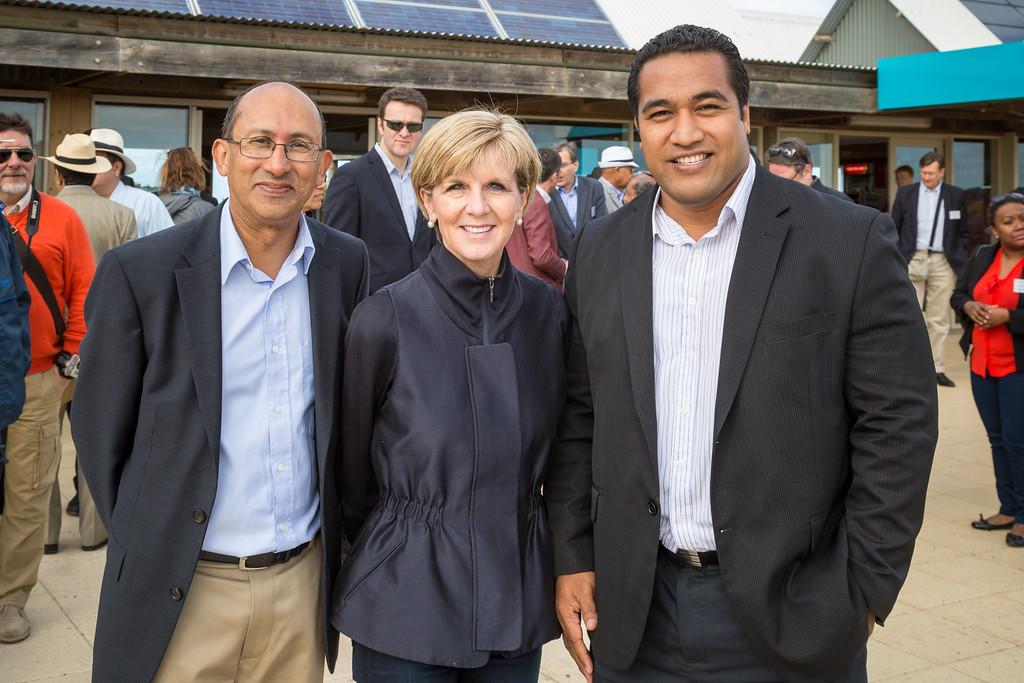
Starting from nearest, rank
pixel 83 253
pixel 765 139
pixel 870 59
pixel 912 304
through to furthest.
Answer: pixel 912 304 → pixel 83 253 → pixel 765 139 → pixel 870 59

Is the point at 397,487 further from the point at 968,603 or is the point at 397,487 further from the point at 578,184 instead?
the point at 578,184

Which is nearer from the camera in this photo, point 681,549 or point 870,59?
point 681,549

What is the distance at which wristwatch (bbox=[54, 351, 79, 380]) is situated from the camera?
513 centimetres

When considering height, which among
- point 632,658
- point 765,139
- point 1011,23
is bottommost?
point 632,658

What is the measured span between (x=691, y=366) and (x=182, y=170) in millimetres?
6087

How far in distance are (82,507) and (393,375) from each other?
164 inches

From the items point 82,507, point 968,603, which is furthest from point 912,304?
point 82,507

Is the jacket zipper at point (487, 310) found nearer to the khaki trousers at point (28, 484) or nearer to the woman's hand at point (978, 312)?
the khaki trousers at point (28, 484)

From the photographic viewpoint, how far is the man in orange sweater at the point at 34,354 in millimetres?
4887

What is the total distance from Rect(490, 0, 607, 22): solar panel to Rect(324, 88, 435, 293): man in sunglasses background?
22.3ft

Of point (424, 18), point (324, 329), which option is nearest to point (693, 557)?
point (324, 329)

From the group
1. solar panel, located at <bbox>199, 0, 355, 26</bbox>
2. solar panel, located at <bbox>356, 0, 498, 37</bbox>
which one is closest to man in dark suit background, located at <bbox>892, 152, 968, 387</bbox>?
solar panel, located at <bbox>356, 0, 498, 37</bbox>

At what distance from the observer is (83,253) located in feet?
17.4

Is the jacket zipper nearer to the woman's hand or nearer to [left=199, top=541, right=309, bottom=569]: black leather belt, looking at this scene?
[left=199, top=541, right=309, bottom=569]: black leather belt
